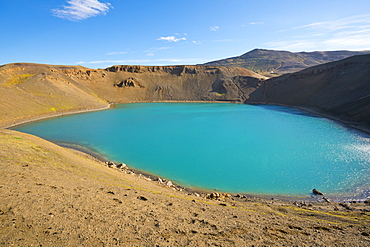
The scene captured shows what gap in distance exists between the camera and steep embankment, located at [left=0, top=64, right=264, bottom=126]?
62406 millimetres

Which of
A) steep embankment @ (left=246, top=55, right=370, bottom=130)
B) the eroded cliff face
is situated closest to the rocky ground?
steep embankment @ (left=246, top=55, right=370, bottom=130)

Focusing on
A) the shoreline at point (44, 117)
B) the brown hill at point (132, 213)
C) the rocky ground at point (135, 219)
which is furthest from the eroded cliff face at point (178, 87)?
the rocky ground at point (135, 219)

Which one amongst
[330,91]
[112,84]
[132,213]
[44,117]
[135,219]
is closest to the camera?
[135,219]

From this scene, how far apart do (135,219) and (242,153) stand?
62.9ft

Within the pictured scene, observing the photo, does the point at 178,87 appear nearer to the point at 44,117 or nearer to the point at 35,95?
the point at 35,95

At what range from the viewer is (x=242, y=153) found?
26078 mm

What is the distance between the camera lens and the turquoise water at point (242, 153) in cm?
1872

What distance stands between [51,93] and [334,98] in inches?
3118

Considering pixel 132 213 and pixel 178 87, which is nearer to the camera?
pixel 132 213

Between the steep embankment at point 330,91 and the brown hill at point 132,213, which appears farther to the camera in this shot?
the steep embankment at point 330,91

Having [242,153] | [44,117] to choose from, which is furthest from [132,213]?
[44,117]

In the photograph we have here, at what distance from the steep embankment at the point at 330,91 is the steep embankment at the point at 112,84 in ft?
39.3

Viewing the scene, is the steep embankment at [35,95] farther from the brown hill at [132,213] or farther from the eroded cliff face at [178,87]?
the brown hill at [132,213]

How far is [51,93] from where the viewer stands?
64.8 metres
